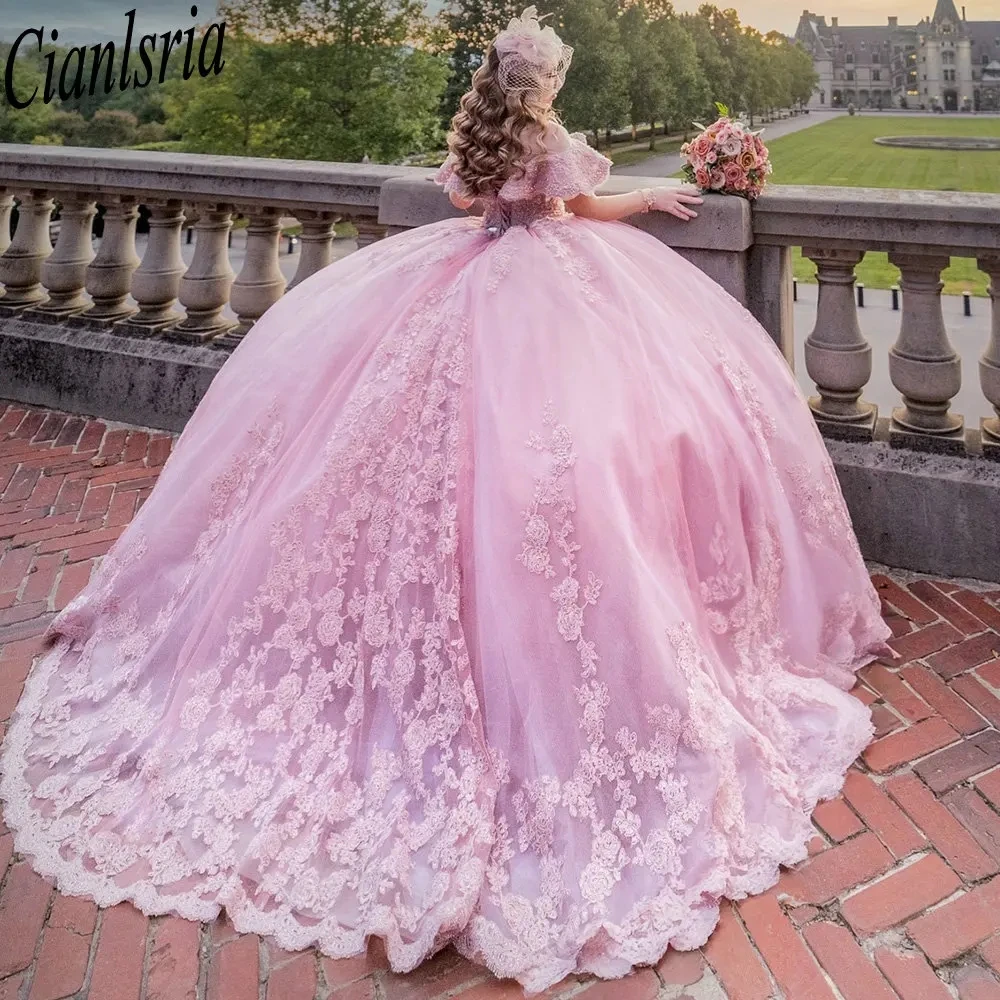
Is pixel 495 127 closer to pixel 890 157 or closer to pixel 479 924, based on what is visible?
pixel 479 924

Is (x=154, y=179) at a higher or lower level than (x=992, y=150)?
lower

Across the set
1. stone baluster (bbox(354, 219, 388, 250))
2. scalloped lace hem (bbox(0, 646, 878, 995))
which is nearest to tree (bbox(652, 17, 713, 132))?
stone baluster (bbox(354, 219, 388, 250))

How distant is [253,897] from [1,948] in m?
0.55

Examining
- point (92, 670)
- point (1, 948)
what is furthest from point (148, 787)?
point (92, 670)

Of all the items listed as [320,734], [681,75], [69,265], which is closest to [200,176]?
[69,265]

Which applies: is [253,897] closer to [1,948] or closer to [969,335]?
[1,948]

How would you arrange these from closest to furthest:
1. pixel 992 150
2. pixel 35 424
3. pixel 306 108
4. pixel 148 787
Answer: pixel 148 787
pixel 35 424
pixel 992 150
pixel 306 108

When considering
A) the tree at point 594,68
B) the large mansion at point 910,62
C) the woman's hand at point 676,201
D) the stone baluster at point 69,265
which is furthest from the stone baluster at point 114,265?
the large mansion at point 910,62

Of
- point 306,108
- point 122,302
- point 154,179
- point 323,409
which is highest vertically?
point 306,108

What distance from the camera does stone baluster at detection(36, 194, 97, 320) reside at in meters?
4.93

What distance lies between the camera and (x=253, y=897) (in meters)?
1.97

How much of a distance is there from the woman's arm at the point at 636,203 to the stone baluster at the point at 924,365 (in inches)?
31.8

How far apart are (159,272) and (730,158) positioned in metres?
3.18

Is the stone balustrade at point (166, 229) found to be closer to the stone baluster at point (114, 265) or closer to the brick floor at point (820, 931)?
the stone baluster at point (114, 265)
